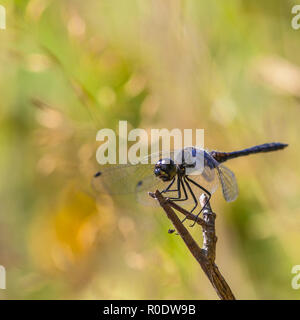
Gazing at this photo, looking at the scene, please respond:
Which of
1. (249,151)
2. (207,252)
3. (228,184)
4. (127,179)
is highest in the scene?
(249,151)

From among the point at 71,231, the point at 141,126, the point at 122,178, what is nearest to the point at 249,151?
the point at 141,126

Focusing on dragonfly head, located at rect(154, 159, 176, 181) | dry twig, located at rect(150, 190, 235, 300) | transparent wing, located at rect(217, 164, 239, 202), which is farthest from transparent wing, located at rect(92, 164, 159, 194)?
dry twig, located at rect(150, 190, 235, 300)

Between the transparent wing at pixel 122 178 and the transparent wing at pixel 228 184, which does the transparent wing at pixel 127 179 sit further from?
the transparent wing at pixel 228 184

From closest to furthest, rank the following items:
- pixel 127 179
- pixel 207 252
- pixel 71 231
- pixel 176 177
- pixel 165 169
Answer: pixel 207 252 → pixel 165 169 → pixel 176 177 → pixel 127 179 → pixel 71 231

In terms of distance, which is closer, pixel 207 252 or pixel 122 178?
pixel 207 252

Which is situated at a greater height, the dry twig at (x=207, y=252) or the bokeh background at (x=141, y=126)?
the bokeh background at (x=141, y=126)

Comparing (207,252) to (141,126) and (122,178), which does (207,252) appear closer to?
(122,178)

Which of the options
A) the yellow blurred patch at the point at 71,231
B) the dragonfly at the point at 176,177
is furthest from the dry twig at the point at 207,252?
the yellow blurred patch at the point at 71,231

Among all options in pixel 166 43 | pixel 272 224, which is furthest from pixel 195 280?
pixel 166 43
